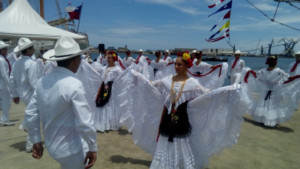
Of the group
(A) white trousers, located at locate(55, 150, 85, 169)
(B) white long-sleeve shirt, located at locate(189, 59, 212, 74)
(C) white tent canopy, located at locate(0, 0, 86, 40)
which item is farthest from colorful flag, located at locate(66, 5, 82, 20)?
(A) white trousers, located at locate(55, 150, 85, 169)

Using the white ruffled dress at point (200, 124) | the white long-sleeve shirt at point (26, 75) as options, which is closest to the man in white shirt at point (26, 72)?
the white long-sleeve shirt at point (26, 75)

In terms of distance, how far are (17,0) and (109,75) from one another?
10.8m

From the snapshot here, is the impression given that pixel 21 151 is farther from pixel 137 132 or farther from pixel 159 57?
pixel 159 57

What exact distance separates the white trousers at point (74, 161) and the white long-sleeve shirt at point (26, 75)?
2798mm

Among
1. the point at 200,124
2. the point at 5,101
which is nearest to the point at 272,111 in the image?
the point at 200,124

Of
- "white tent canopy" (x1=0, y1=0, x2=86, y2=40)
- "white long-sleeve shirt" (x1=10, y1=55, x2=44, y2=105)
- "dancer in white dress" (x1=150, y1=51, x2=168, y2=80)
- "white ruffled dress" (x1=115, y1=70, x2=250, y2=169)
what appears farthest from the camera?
"dancer in white dress" (x1=150, y1=51, x2=168, y2=80)

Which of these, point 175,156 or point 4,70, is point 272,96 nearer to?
point 175,156

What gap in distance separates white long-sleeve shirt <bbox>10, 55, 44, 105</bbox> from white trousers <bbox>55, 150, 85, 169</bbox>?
2798 mm

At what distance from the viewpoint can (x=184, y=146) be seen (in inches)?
A: 125

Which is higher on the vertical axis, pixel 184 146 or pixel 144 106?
pixel 144 106

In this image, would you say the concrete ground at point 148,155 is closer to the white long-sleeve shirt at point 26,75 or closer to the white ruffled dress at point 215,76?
the white long-sleeve shirt at point 26,75

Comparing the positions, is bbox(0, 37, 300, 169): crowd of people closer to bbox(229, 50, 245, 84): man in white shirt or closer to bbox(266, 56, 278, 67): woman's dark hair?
bbox(266, 56, 278, 67): woman's dark hair

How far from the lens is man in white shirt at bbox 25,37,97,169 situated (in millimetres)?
1992

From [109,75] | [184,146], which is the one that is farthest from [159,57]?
[184,146]
